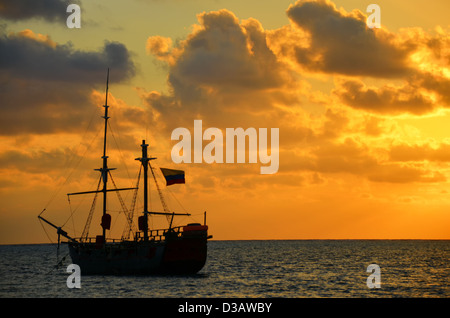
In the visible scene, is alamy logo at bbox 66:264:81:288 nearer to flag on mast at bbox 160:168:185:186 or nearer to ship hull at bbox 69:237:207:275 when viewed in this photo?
ship hull at bbox 69:237:207:275

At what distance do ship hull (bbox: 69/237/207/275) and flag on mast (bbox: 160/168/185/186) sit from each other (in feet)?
23.0

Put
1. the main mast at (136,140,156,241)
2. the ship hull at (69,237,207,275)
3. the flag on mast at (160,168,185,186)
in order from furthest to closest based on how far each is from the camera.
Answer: the main mast at (136,140,156,241) < the flag on mast at (160,168,185,186) < the ship hull at (69,237,207,275)

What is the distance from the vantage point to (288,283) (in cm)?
6588

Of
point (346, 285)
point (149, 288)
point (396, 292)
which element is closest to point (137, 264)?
point (149, 288)

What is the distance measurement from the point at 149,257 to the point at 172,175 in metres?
10.3

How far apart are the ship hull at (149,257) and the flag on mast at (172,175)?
7018mm

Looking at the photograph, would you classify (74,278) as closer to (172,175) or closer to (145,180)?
(145,180)

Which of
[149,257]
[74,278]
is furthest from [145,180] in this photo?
[74,278]

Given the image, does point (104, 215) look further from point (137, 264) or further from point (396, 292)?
point (396, 292)

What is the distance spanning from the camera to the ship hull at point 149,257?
68938mm

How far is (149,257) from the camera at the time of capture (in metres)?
69.9

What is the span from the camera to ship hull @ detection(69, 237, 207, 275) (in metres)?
68.9

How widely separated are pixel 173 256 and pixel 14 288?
1801 centimetres
